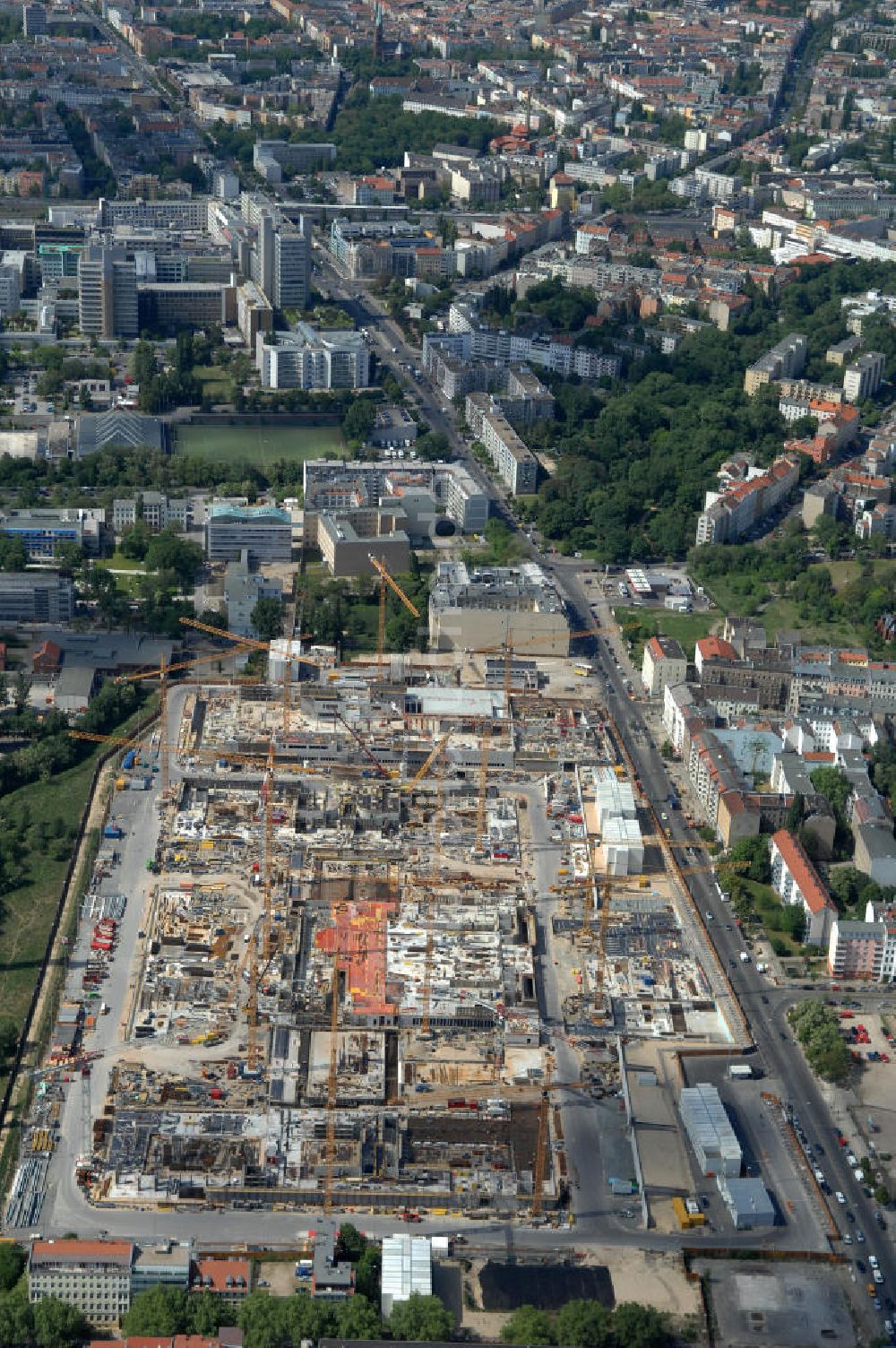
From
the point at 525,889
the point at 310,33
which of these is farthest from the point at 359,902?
the point at 310,33

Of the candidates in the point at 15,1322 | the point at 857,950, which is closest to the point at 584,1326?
the point at 15,1322

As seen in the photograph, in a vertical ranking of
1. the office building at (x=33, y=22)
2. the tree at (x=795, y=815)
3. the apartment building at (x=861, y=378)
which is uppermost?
the office building at (x=33, y=22)

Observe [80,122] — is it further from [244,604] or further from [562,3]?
[244,604]

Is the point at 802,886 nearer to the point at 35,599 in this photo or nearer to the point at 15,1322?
the point at 15,1322

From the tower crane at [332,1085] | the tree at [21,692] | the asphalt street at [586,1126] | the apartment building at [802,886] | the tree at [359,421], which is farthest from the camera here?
the tree at [359,421]

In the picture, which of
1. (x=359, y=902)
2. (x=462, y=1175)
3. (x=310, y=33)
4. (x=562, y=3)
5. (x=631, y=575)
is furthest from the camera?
(x=562, y=3)

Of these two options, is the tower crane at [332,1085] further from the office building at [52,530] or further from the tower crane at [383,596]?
the office building at [52,530]

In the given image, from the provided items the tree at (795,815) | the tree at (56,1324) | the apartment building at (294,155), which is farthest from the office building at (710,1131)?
the apartment building at (294,155)
